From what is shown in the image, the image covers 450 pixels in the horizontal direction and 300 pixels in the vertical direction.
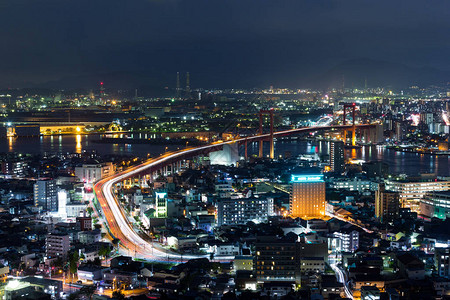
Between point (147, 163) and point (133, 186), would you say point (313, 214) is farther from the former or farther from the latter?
point (147, 163)

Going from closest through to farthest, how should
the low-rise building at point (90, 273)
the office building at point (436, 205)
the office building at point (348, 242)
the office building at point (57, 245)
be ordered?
the low-rise building at point (90, 273) → the office building at point (57, 245) → the office building at point (348, 242) → the office building at point (436, 205)

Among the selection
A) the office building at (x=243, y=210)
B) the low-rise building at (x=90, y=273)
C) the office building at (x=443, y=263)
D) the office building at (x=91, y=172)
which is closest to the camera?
the low-rise building at (x=90, y=273)

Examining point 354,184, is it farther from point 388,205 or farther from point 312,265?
point 312,265

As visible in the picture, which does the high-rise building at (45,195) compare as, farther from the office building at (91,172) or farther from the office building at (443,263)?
the office building at (443,263)

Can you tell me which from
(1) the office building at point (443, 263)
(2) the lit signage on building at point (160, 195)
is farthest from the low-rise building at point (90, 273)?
(1) the office building at point (443, 263)

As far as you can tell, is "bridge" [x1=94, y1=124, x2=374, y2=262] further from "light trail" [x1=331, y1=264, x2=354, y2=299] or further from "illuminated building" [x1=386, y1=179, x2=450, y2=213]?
"illuminated building" [x1=386, y1=179, x2=450, y2=213]

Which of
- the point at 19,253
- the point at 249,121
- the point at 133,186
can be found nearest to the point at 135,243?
the point at 19,253

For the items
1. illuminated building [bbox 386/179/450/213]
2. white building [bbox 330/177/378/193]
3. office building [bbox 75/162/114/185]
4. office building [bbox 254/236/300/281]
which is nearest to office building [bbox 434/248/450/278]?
office building [bbox 254/236/300/281]
